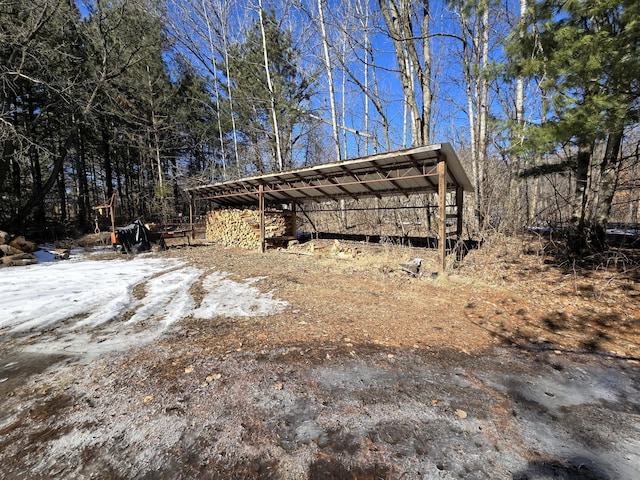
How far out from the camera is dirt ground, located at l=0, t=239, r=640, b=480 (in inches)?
68.2

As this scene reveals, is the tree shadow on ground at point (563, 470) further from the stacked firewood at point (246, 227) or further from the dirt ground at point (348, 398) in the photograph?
the stacked firewood at point (246, 227)

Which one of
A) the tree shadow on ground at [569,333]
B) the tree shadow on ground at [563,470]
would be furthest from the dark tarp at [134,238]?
the tree shadow on ground at [563,470]

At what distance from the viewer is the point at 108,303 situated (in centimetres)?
466

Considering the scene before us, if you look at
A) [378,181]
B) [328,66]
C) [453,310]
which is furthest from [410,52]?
[453,310]

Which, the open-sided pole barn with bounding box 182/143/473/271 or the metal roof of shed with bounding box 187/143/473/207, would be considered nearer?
the open-sided pole barn with bounding box 182/143/473/271

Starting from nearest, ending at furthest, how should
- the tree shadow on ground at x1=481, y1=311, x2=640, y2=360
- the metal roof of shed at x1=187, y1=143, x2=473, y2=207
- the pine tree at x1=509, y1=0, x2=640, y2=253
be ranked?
1. the pine tree at x1=509, y1=0, x2=640, y2=253
2. the tree shadow on ground at x1=481, y1=311, x2=640, y2=360
3. the metal roof of shed at x1=187, y1=143, x2=473, y2=207

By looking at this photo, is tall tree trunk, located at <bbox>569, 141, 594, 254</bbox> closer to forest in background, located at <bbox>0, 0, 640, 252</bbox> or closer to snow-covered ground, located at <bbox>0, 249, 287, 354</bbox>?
forest in background, located at <bbox>0, 0, 640, 252</bbox>

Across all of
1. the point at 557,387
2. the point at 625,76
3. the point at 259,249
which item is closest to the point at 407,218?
the point at 259,249

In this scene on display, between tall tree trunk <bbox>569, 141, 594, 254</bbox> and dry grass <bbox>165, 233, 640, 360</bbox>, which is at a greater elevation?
tall tree trunk <bbox>569, 141, 594, 254</bbox>

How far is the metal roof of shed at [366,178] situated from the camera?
7.11 m

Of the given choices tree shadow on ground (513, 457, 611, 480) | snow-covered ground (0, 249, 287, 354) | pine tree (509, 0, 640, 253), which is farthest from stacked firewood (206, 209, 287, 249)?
tree shadow on ground (513, 457, 611, 480)

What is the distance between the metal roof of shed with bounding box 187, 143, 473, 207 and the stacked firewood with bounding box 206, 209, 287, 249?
3.09 feet

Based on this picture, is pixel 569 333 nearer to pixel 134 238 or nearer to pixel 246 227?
pixel 246 227

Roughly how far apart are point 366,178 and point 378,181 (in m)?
1.27
